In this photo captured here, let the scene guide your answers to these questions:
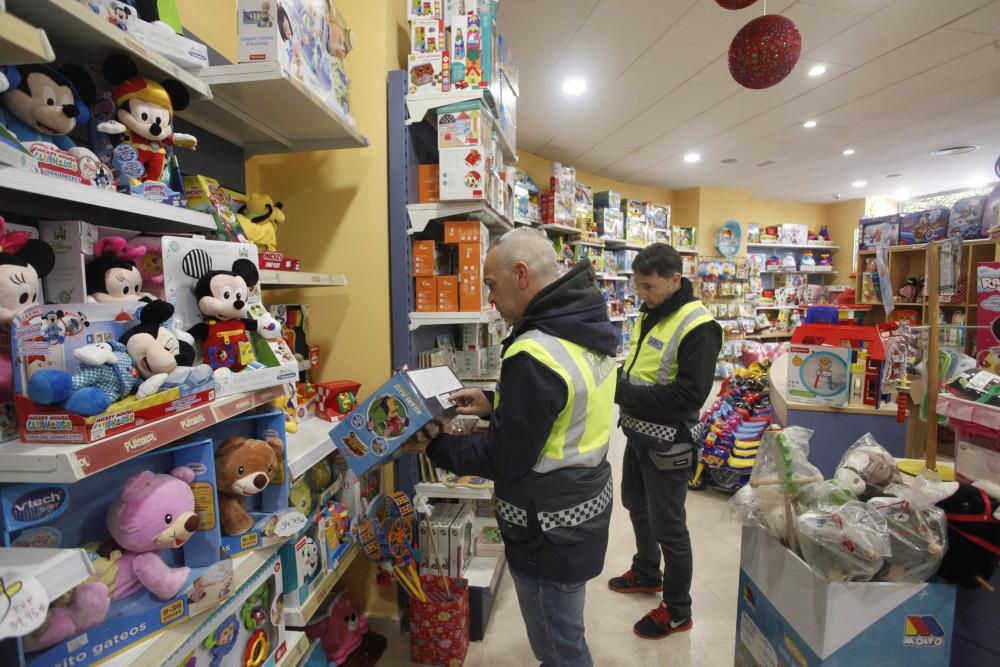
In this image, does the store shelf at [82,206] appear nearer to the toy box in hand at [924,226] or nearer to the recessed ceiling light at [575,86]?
the recessed ceiling light at [575,86]

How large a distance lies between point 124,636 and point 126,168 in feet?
3.16

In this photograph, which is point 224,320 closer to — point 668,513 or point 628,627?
point 668,513

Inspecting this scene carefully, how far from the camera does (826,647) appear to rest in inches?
46.1

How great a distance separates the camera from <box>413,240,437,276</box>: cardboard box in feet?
7.23

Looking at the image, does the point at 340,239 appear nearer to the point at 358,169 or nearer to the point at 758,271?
the point at 358,169

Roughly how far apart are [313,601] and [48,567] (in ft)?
3.44

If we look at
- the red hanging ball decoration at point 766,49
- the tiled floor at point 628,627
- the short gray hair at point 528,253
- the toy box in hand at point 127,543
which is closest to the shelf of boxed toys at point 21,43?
the toy box in hand at point 127,543

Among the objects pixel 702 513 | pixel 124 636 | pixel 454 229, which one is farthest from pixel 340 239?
pixel 702 513

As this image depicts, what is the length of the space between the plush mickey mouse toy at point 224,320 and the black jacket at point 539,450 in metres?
0.62

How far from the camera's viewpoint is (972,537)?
3.78 feet

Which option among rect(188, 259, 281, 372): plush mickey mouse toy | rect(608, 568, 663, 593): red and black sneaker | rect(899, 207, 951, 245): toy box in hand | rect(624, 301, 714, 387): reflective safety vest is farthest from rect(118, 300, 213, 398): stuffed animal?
rect(899, 207, 951, 245): toy box in hand

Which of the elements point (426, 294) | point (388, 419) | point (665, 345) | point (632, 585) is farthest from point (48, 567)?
point (632, 585)

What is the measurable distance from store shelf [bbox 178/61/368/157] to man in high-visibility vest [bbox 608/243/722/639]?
1.43 metres

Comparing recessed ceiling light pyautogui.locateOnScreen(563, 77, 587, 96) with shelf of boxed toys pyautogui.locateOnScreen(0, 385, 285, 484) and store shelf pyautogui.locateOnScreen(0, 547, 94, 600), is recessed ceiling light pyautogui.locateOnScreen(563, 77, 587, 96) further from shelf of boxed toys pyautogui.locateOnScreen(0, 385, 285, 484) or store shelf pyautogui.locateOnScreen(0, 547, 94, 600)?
store shelf pyautogui.locateOnScreen(0, 547, 94, 600)
